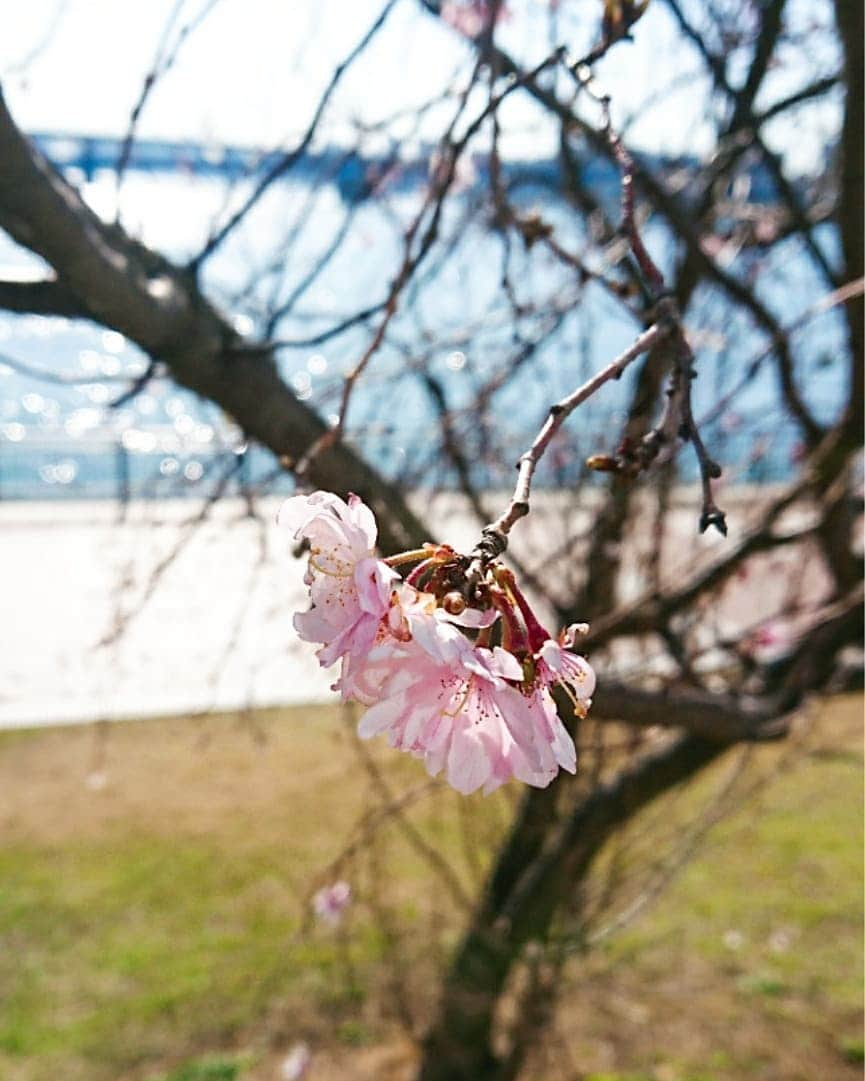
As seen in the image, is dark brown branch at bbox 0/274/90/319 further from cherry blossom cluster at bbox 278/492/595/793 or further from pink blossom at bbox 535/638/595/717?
pink blossom at bbox 535/638/595/717

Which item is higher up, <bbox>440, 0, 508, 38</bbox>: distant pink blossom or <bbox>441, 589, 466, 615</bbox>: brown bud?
<bbox>440, 0, 508, 38</bbox>: distant pink blossom

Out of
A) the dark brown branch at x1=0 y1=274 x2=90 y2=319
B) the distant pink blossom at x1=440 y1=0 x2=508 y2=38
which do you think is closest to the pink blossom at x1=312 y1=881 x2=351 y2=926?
the dark brown branch at x1=0 y1=274 x2=90 y2=319

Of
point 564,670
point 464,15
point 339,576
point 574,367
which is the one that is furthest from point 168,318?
point 574,367

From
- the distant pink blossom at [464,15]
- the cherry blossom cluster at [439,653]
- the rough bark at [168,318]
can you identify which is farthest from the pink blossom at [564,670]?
the distant pink blossom at [464,15]

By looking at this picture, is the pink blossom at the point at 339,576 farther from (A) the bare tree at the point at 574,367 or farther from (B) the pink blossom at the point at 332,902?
(B) the pink blossom at the point at 332,902

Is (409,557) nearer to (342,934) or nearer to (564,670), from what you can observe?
(564,670)

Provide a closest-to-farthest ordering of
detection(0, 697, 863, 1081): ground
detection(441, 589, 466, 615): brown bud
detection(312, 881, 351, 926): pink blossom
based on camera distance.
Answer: detection(441, 589, 466, 615): brown bud, detection(312, 881, 351, 926): pink blossom, detection(0, 697, 863, 1081): ground
